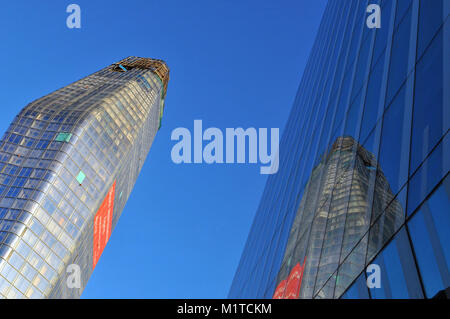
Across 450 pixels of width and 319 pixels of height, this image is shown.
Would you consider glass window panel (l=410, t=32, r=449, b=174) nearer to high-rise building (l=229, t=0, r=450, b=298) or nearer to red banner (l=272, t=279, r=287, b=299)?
high-rise building (l=229, t=0, r=450, b=298)

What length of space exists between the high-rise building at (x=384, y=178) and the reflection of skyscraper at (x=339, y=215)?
0.05 meters

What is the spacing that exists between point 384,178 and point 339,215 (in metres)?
3.31

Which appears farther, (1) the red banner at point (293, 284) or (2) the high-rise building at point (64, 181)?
(2) the high-rise building at point (64, 181)

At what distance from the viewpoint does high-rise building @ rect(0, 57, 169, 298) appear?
75.6 metres

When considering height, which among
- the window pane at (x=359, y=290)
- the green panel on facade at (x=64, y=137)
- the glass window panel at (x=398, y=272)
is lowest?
the window pane at (x=359, y=290)

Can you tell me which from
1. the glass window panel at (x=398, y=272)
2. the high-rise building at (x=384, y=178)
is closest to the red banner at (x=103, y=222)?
the high-rise building at (x=384, y=178)

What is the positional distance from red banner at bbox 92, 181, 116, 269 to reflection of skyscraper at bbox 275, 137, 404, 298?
283 feet

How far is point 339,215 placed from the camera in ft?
47.3

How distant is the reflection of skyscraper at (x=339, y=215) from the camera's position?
1150 centimetres

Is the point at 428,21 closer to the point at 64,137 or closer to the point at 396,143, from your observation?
the point at 396,143
